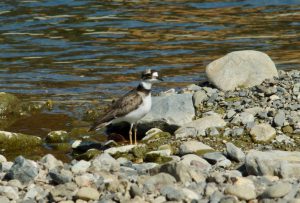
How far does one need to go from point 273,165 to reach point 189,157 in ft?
5.13

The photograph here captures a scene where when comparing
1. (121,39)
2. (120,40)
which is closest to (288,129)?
(120,40)

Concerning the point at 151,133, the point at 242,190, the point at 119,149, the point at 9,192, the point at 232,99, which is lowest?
the point at 151,133

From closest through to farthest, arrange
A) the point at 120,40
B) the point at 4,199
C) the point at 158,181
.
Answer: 1. the point at 4,199
2. the point at 158,181
3. the point at 120,40

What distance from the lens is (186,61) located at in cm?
1858

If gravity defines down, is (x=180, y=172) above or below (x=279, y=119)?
above

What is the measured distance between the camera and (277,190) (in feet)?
24.2

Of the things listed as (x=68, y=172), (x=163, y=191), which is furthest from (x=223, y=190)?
(x=68, y=172)

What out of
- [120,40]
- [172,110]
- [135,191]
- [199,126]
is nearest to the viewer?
[135,191]

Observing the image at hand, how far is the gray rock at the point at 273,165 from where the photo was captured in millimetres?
8250

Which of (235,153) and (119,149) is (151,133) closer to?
(119,149)

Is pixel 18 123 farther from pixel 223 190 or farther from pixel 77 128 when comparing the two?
pixel 223 190

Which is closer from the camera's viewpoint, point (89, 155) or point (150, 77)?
point (89, 155)

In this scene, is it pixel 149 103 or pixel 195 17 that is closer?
pixel 149 103

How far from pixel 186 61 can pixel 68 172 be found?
9.99 metres
